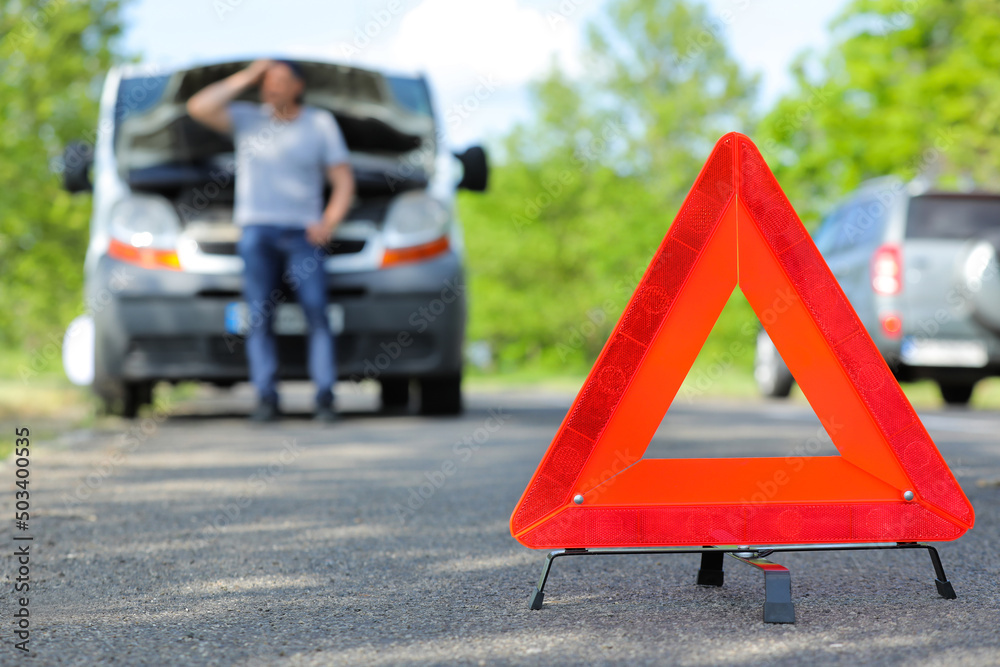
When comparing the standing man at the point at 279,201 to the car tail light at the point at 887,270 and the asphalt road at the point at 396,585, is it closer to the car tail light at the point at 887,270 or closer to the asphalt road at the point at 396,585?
the asphalt road at the point at 396,585

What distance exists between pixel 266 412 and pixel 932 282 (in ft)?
16.8

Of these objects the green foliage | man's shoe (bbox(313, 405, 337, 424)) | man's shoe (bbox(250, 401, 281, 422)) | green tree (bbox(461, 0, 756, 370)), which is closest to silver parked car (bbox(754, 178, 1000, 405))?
man's shoe (bbox(313, 405, 337, 424))

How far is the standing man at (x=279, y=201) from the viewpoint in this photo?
7031 millimetres

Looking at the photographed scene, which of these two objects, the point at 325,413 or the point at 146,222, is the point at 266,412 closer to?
the point at 325,413

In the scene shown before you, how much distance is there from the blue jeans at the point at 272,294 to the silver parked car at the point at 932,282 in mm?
3866

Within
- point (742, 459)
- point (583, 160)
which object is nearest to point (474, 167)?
point (742, 459)

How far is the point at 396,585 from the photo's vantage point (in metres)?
2.85

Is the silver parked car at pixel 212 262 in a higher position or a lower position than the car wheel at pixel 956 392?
higher

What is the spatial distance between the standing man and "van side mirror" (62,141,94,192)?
866mm

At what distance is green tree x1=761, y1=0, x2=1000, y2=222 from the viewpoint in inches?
716

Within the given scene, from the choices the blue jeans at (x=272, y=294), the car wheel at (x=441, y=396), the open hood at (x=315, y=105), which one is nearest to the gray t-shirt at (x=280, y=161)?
the blue jeans at (x=272, y=294)

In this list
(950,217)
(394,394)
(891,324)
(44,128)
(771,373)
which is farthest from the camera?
(44,128)

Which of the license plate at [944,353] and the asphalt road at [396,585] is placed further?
the license plate at [944,353]

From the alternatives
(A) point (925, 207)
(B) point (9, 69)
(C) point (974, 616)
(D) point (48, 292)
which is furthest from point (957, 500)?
(D) point (48, 292)
